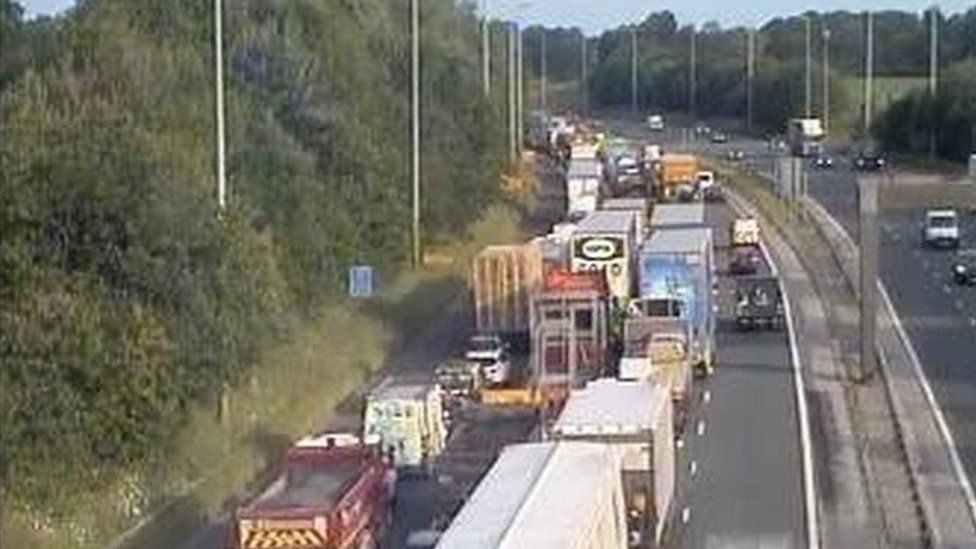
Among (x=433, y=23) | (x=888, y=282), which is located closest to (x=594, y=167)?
A: (x=433, y=23)

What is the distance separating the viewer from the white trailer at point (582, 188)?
286 ft

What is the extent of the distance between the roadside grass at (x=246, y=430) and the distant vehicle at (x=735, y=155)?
78.0 metres

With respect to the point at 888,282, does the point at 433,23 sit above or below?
above

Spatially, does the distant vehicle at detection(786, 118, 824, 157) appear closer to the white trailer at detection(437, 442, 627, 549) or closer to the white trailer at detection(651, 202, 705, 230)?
the white trailer at detection(651, 202, 705, 230)

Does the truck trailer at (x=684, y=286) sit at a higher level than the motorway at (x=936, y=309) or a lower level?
higher

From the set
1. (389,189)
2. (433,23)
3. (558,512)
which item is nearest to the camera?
(558,512)

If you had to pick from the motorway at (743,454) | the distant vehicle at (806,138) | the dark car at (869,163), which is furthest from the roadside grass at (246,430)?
the distant vehicle at (806,138)

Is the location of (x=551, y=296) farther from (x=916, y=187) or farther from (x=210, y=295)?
(x=916, y=187)

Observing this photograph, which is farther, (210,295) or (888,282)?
(888,282)

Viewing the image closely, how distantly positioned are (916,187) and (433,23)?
39161mm

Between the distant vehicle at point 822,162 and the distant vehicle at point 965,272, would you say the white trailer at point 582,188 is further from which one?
the distant vehicle at point 822,162

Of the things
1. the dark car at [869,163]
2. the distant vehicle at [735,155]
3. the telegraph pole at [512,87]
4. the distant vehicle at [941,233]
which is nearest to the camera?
the distant vehicle at [941,233]

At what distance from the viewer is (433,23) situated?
110m

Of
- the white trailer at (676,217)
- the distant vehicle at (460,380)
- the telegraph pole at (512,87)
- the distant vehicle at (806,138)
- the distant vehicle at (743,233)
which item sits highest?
the telegraph pole at (512,87)
